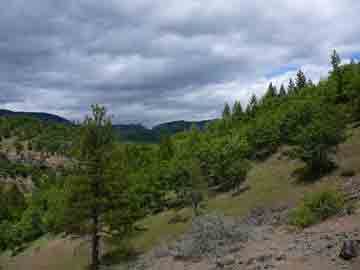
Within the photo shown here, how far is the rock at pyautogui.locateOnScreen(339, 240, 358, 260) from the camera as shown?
1019 cm

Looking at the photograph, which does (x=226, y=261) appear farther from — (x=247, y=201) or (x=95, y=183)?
(x=247, y=201)

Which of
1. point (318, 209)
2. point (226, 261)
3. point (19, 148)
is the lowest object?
point (226, 261)

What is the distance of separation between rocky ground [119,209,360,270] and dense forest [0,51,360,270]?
5.39 metres

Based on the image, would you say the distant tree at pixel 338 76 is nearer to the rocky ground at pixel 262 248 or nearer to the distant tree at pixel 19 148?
the rocky ground at pixel 262 248

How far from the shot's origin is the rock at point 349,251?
1019cm

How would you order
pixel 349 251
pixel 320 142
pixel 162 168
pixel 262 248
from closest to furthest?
1. pixel 349 251
2. pixel 262 248
3. pixel 320 142
4. pixel 162 168

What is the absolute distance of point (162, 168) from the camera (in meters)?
46.1

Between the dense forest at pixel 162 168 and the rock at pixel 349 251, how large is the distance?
1523cm

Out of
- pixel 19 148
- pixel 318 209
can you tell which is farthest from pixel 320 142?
pixel 19 148

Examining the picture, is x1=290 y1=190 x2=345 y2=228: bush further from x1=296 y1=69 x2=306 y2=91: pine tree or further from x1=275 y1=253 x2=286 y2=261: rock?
x1=296 y1=69 x2=306 y2=91: pine tree

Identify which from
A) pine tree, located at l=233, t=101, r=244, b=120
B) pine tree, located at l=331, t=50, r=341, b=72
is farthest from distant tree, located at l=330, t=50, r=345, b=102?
pine tree, located at l=233, t=101, r=244, b=120

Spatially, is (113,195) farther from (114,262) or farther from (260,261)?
(260,261)

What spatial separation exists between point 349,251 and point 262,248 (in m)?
4.52

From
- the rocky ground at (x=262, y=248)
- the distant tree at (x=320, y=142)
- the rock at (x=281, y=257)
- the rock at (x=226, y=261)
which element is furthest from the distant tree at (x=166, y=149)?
the rock at (x=281, y=257)
